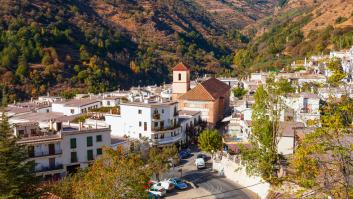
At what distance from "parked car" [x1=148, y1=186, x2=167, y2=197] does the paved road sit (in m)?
0.50

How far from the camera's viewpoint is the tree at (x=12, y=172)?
19.3m

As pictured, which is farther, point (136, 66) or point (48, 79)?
point (136, 66)

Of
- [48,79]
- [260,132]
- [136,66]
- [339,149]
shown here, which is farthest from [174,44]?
[339,149]

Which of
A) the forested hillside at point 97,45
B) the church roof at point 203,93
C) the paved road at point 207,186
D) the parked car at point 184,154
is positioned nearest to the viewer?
the paved road at point 207,186

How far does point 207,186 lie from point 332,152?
73.8ft

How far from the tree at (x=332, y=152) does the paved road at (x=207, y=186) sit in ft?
61.4

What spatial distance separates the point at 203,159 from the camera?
128 ft

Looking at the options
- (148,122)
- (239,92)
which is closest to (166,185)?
(148,122)

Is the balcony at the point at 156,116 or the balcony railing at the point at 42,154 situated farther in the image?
the balcony at the point at 156,116

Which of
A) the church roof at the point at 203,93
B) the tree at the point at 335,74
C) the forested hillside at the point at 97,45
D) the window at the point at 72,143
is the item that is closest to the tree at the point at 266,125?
the window at the point at 72,143

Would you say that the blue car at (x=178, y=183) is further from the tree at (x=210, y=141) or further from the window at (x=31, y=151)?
the window at (x=31, y=151)

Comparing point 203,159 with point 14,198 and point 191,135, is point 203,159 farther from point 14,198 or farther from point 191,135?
point 14,198

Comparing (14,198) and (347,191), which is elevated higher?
(347,191)

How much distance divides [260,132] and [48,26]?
296ft
